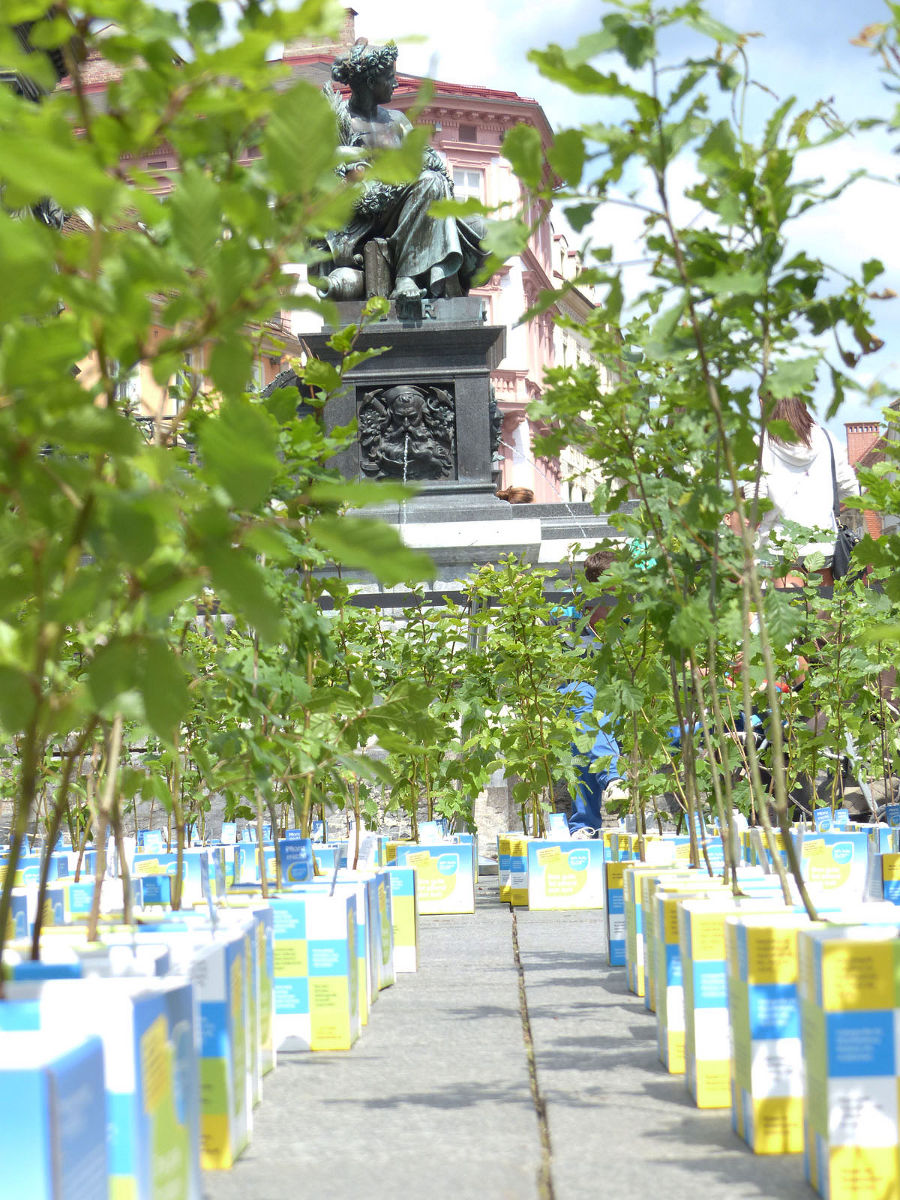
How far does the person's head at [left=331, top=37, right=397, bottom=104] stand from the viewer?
17734mm

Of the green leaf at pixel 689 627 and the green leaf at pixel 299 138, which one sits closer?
the green leaf at pixel 299 138

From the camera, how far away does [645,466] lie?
5125 mm

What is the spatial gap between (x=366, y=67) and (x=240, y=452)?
17.0 m

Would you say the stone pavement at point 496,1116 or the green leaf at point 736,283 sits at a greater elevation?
the green leaf at point 736,283

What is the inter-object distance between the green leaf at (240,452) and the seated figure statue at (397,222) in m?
15.6

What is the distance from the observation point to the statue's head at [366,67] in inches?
698

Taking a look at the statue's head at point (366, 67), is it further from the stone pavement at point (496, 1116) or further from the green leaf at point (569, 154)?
the green leaf at point (569, 154)

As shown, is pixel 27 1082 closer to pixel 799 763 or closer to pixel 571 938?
pixel 571 938

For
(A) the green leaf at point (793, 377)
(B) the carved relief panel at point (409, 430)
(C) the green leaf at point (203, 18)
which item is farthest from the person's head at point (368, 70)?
(C) the green leaf at point (203, 18)

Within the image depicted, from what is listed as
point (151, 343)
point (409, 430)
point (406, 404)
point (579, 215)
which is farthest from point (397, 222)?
point (151, 343)

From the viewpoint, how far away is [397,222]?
17672 millimetres

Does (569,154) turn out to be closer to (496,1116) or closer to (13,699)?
(13,699)

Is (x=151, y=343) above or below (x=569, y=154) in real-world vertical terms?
below

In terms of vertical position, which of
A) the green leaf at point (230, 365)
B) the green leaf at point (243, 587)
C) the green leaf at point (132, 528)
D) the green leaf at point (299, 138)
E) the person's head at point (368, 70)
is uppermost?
the person's head at point (368, 70)
